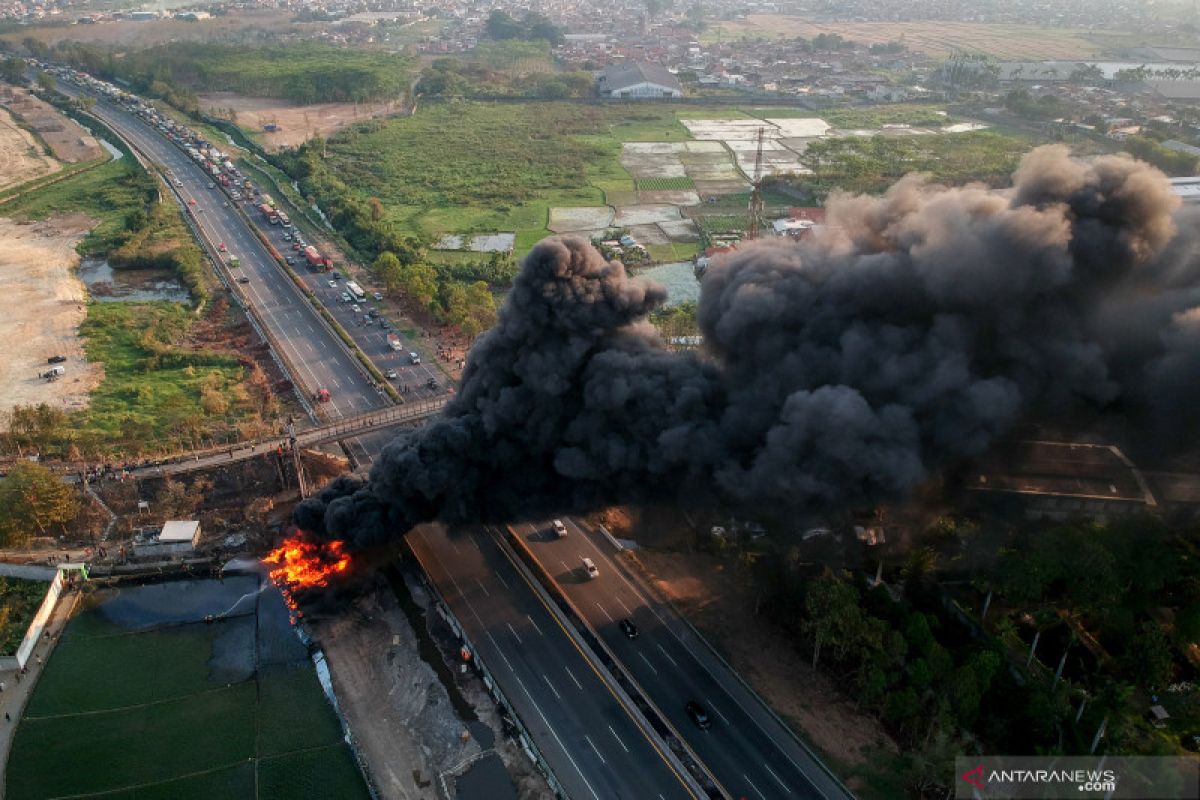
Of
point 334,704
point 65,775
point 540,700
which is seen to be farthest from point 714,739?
point 65,775

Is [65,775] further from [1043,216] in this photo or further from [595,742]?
[1043,216]

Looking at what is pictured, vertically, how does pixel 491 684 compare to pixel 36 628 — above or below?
below

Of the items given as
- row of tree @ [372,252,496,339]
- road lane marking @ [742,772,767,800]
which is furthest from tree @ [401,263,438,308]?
road lane marking @ [742,772,767,800]

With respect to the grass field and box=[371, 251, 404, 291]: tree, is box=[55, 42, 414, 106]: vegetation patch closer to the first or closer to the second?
the grass field

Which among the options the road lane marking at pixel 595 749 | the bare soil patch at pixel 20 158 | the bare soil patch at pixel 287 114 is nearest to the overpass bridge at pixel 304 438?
the road lane marking at pixel 595 749

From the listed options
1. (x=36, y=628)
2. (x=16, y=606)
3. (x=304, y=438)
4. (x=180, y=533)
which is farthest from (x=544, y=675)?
(x=16, y=606)

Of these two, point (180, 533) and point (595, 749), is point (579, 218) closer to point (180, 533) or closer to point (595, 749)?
point (180, 533)

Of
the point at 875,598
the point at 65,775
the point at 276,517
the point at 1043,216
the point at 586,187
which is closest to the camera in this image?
the point at 65,775

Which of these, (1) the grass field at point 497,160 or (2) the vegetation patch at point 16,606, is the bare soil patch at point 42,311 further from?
(1) the grass field at point 497,160
